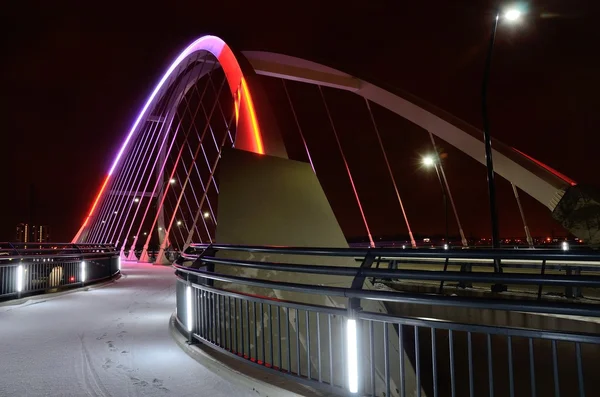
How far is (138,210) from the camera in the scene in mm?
39812

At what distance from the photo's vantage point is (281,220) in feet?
36.1

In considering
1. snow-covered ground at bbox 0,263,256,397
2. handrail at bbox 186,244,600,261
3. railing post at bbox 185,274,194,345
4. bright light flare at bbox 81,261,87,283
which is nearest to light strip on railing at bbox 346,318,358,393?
handrail at bbox 186,244,600,261

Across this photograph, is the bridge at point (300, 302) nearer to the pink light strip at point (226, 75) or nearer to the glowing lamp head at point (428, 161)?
the pink light strip at point (226, 75)

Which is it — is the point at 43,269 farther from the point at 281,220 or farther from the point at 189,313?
the point at 189,313

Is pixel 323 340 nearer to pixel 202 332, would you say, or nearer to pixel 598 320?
pixel 202 332

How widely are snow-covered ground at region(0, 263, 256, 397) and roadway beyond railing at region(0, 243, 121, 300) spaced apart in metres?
1.37

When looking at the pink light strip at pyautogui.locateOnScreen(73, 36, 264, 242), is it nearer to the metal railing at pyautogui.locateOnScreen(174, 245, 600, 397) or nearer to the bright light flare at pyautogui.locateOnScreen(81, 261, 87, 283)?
the bright light flare at pyautogui.locateOnScreen(81, 261, 87, 283)

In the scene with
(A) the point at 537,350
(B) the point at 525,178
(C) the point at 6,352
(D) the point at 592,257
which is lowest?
(A) the point at 537,350

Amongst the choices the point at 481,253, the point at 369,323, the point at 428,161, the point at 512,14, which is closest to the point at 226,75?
the point at 512,14

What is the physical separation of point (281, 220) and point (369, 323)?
5.78 metres

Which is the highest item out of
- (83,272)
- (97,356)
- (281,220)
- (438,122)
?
(438,122)

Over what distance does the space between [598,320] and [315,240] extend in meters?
5.76

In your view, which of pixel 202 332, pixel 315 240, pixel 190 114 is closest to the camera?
pixel 202 332

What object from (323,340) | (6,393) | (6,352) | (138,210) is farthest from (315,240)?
(138,210)
